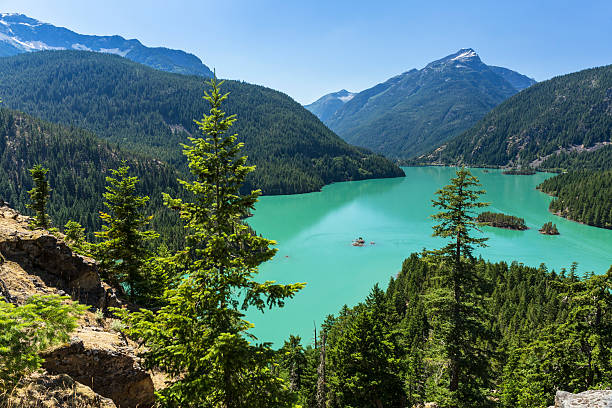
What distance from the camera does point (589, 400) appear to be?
8.52 m

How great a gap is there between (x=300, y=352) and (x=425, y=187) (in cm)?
14989

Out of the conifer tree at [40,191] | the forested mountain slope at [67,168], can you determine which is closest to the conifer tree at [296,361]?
the conifer tree at [40,191]

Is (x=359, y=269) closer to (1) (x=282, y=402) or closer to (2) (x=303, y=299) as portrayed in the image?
(2) (x=303, y=299)

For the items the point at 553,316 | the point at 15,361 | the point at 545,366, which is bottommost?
the point at 553,316

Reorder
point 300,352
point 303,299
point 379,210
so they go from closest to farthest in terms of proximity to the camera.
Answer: point 300,352 → point 303,299 → point 379,210

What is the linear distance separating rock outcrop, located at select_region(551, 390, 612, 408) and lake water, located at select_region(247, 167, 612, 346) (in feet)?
99.6

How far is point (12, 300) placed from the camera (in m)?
9.02

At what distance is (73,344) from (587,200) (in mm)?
136437

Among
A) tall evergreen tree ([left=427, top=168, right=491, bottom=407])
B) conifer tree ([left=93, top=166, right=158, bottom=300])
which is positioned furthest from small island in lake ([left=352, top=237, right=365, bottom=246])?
conifer tree ([left=93, top=166, right=158, bottom=300])

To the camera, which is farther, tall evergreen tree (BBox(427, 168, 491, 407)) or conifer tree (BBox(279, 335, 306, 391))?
conifer tree (BBox(279, 335, 306, 391))

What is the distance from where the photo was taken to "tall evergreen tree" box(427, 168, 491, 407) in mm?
14539

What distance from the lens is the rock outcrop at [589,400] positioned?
27.0 ft

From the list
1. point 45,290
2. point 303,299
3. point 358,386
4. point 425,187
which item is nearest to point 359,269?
point 303,299

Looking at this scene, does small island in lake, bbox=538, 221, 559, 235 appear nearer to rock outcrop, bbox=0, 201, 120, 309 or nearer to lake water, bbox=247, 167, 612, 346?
lake water, bbox=247, 167, 612, 346
